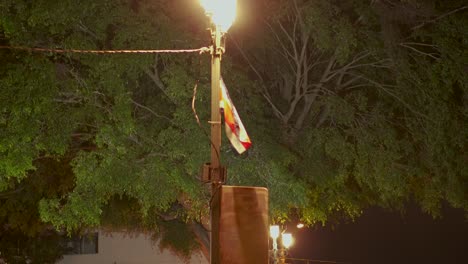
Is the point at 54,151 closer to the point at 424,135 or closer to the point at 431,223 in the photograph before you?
the point at 424,135

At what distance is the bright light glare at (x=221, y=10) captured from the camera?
8.57 metres

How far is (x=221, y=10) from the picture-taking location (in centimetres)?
867

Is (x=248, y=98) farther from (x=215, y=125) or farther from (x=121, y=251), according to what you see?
(x=121, y=251)

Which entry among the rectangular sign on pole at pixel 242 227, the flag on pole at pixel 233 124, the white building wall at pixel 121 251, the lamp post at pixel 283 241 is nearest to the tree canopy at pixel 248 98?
the lamp post at pixel 283 241

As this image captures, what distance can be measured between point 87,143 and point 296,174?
646 centimetres

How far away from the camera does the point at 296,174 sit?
59.8ft

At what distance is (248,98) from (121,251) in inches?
604

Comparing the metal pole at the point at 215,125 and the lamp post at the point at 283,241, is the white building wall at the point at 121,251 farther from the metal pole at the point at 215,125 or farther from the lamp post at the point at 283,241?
the metal pole at the point at 215,125

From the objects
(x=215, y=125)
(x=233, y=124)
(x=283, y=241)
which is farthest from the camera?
A: (x=283, y=241)

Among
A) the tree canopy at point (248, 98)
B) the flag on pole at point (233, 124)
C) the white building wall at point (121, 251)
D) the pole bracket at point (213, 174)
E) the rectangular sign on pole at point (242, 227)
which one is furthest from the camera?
the white building wall at point (121, 251)

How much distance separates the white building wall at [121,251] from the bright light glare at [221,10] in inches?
842

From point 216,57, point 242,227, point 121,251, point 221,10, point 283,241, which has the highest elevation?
point 221,10

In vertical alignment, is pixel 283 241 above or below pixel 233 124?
below

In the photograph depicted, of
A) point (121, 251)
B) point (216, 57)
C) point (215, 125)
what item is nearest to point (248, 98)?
point (216, 57)
